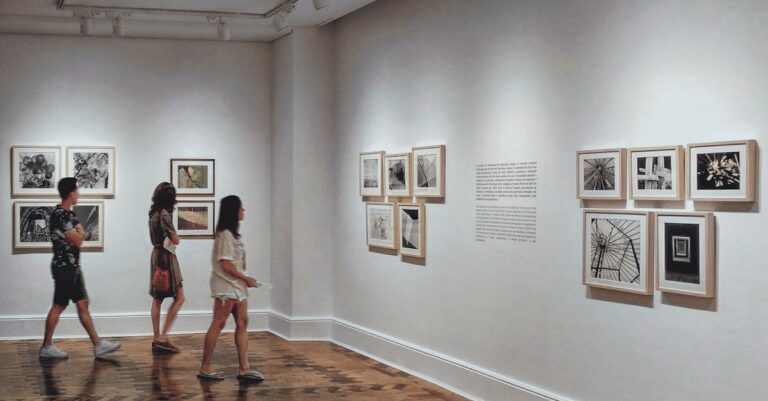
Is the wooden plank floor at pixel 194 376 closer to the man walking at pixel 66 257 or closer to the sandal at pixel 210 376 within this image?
the sandal at pixel 210 376

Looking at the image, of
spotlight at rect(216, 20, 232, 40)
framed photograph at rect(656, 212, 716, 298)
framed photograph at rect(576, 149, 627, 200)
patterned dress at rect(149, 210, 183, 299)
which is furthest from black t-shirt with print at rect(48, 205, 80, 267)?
framed photograph at rect(656, 212, 716, 298)

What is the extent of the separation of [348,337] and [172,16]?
16.7 ft

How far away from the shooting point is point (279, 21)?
1294 centimetres

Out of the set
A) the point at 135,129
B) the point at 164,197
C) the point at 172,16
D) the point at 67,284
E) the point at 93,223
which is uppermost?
the point at 172,16

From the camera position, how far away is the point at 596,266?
7957 millimetres

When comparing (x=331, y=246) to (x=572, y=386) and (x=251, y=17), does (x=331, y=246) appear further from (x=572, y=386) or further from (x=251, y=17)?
(x=572, y=386)

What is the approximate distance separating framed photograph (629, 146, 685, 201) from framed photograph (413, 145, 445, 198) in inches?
134

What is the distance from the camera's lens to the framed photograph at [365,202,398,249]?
12.0m

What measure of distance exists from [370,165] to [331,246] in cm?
184

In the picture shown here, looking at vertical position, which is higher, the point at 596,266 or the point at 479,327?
the point at 596,266

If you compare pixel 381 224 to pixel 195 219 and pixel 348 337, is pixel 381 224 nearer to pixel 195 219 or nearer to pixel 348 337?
pixel 348 337

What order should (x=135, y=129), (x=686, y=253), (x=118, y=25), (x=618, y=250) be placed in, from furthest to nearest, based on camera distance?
(x=135, y=129), (x=118, y=25), (x=618, y=250), (x=686, y=253)

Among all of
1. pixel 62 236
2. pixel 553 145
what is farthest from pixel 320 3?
pixel 62 236

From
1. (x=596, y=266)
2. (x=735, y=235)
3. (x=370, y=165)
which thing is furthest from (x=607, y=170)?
(x=370, y=165)
